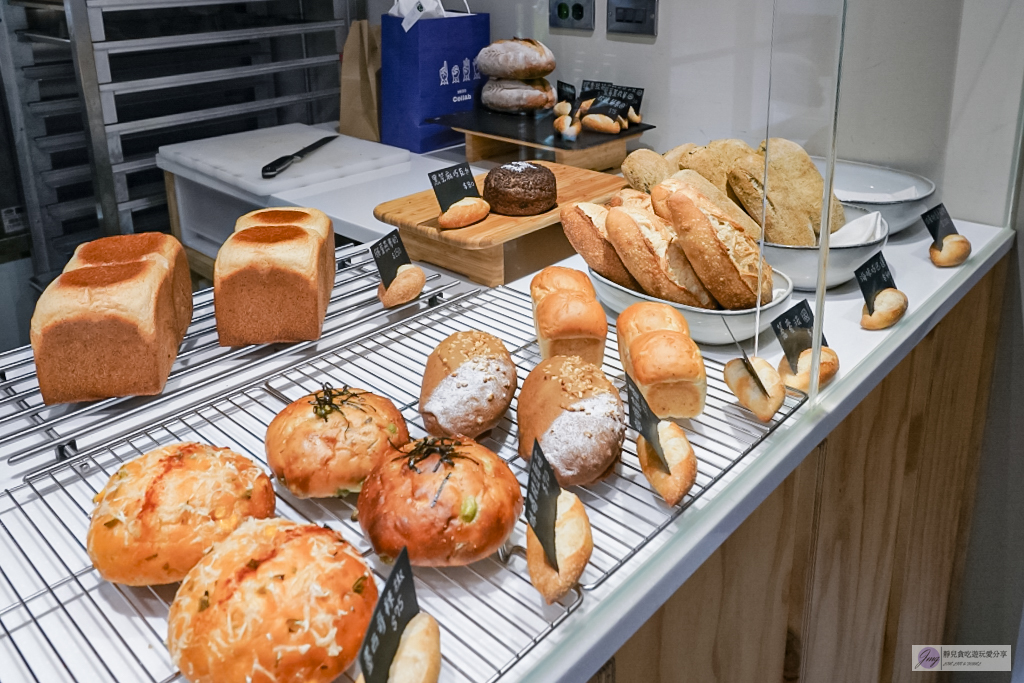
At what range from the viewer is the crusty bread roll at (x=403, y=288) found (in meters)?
1.25

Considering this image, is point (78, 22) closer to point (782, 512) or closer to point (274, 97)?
point (274, 97)

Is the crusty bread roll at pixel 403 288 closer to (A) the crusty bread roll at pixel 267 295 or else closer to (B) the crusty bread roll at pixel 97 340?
(A) the crusty bread roll at pixel 267 295

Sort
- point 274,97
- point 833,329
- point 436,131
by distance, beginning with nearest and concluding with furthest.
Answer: point 833,329
point 436,131
point 274,97

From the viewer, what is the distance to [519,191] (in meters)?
1.51

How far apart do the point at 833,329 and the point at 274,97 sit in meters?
1.98

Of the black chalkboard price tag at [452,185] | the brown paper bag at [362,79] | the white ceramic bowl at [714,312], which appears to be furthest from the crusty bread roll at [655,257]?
the brown paper bag at [362,79]

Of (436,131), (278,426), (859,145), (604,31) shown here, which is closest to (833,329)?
(859,145)

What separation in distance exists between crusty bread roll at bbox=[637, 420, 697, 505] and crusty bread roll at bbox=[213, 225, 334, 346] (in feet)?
1.82

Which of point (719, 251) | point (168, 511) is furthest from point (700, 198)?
point (168, 511)

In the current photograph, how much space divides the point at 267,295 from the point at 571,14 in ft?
4.58

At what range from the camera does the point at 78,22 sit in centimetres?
203

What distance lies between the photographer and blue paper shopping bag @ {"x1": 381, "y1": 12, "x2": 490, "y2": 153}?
2273mm

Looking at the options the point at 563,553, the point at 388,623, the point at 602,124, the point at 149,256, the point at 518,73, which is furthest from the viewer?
the point at 518,73

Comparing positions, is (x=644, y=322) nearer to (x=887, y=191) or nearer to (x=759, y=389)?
(x=759, y=389)
